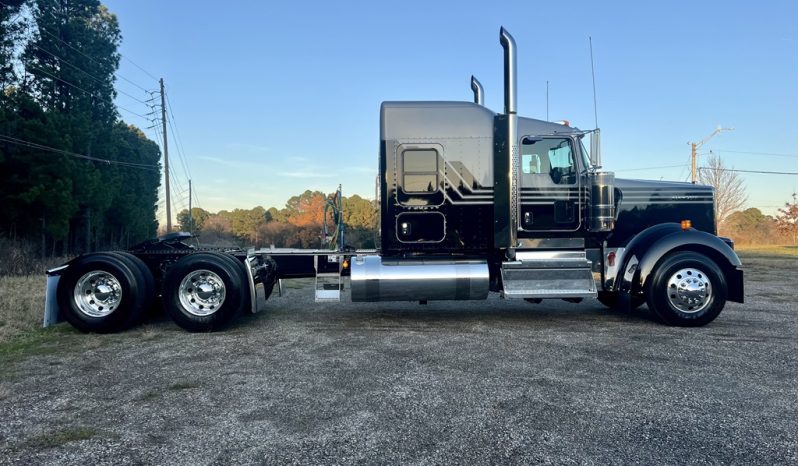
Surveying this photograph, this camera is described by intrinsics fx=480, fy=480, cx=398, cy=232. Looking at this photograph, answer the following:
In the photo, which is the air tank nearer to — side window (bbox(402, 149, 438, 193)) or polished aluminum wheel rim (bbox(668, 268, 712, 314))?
polished aluminum wheel rim (bbox(668, 268, 712, 314))

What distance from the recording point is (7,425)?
3469 mm

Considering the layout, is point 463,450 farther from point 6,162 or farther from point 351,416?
point 6,162

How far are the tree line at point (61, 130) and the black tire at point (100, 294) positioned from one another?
16.7m

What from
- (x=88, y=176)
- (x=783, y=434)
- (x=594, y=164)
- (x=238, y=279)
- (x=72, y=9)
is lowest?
(x=783, y=434)

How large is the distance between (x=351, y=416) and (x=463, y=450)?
947mm

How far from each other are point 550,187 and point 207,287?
5166 millimetres

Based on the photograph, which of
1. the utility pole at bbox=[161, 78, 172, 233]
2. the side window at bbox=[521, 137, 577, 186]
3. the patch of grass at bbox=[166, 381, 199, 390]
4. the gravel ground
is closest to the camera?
the gravel ground

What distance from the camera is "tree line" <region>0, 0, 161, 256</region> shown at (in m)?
20.9

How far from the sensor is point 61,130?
2222cm

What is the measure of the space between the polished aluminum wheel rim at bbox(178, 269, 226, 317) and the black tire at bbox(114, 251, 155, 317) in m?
0.59

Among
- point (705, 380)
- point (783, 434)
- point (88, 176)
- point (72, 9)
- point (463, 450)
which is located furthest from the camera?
point (72, 9)

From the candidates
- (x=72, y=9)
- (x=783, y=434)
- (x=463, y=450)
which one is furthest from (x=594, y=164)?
(x=72, y=9)

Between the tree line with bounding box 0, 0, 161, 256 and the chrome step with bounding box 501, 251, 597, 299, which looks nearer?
the chrome step with bounding box 501, 251, 597, 299

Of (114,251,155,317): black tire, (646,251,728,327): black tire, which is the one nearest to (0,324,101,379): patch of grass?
(114,251,155,317): black tire
